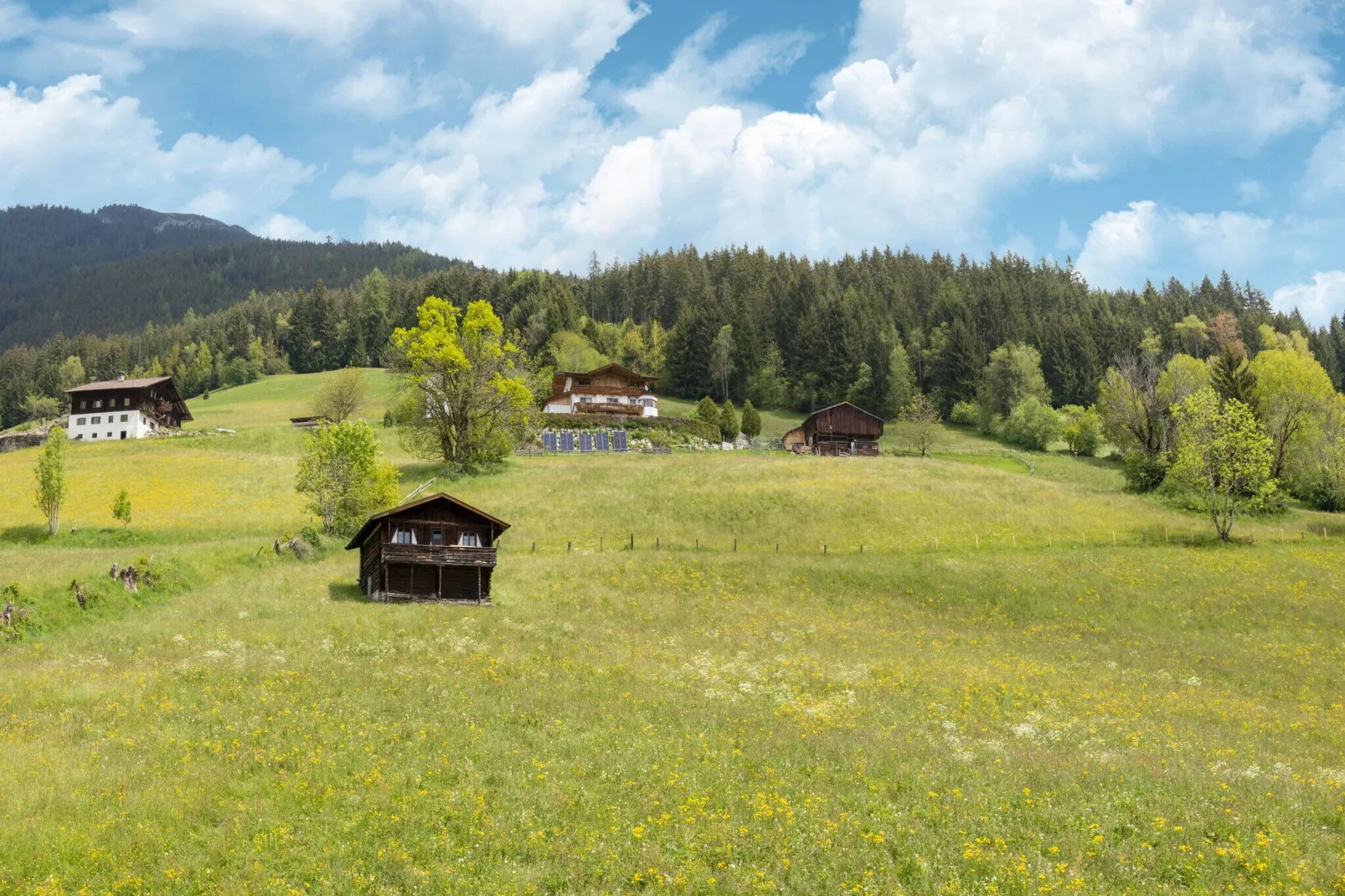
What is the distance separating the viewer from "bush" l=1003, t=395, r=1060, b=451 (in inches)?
3944

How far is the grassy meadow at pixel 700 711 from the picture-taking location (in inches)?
614

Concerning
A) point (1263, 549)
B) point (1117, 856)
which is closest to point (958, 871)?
point (1117, 856)

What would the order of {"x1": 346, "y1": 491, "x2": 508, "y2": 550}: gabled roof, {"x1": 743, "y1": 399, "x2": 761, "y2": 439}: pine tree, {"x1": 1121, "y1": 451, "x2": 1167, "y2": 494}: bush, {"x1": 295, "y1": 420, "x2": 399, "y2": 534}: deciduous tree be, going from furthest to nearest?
{"x1": 743, "y1": 399, "x2": 761, "y2": 439}: pine tree → {"x1": 1121, "y1": 451, "x2": 1167, "y2": 494}: bush → {"x1": 295, "y1": 420, "x2": 399, "y2": 534}: deciduous tree → {"x1": 346, "y1": 491, "x2": 508, "y2": 550}: gabled roof

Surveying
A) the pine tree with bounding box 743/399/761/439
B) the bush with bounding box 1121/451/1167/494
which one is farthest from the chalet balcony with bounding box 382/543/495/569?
the pine tree with bounding box 743/399/761/439

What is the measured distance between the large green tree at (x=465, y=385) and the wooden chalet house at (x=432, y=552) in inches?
1094

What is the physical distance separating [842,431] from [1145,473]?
3438 centimetres

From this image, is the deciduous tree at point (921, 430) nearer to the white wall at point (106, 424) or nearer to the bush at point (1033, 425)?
the bush at point (1033, 425)

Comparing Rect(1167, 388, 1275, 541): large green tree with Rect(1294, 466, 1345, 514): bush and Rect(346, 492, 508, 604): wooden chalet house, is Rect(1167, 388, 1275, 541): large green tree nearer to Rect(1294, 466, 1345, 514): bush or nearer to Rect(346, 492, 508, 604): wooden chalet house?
Rect(1294, 466, 1345, 514): bush

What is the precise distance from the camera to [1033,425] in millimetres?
101000

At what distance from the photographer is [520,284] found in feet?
567

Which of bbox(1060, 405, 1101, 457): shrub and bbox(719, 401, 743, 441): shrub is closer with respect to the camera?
bbox(1060, 405, 1101, 457): shrub

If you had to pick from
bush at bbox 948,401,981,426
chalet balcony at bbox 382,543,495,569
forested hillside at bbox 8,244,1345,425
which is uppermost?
forested hillside at bbox 8,244,1345,425

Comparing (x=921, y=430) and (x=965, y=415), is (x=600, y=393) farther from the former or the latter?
(x=965, y=415)

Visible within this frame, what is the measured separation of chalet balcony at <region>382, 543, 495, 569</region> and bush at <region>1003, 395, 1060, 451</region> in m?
78.2
